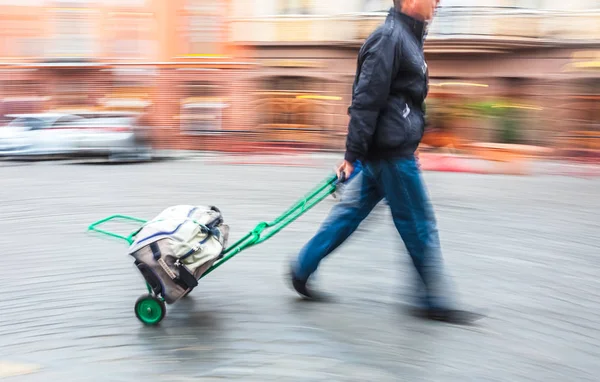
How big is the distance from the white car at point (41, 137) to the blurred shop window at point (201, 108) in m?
4.22

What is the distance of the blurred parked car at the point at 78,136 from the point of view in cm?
1592

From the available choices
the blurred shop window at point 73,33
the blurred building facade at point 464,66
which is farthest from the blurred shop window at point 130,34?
the blurred building facade at point 464,66

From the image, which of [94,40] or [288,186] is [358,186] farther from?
[94,40]

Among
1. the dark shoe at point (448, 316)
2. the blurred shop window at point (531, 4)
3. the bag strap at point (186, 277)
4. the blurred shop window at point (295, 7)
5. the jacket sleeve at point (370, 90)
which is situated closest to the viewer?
the jacket sleeve at point (370, 90)

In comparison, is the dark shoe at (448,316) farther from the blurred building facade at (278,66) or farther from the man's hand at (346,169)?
the blurred building facade at (278,66)

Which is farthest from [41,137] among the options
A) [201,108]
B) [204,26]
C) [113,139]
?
[204,26]

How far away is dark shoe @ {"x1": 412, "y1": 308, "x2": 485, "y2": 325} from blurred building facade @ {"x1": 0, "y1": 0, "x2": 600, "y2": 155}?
1312 centimetres

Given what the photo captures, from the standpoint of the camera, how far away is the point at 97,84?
2252 cm

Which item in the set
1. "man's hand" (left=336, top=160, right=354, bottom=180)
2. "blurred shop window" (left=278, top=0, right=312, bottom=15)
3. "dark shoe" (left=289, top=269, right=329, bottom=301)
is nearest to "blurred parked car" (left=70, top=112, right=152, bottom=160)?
"blurred shop window" (left=278, top=0, right=312, bottom=15)

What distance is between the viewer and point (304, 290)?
4.75 m

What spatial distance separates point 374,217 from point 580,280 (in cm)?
163

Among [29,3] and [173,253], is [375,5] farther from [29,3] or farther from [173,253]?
[173,253]

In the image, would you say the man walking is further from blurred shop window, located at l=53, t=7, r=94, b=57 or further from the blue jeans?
blurred shop window, located at l=53, t=7, r=94, b=57

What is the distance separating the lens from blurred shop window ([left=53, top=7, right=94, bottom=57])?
23.2 meters
